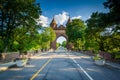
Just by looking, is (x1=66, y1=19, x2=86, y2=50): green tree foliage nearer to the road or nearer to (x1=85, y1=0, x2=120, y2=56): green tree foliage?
(x1=85, y1=0, x2=120, y2=56): green tree foliage

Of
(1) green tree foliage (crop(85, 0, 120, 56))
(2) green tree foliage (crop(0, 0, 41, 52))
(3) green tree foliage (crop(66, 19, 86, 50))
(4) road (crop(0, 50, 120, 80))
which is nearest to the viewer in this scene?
(4) road (crop(0, 50, 120, 80))

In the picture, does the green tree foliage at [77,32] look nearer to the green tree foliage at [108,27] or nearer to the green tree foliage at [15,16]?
the green tree foliage at [108,27]

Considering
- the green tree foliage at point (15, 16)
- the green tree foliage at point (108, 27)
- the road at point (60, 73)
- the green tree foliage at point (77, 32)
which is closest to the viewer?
the road at point (60, 73)

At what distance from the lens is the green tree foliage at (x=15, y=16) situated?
33.3 meters

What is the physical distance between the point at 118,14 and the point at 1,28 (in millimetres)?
18839

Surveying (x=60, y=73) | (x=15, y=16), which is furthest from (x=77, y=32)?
(x=60, y=73)

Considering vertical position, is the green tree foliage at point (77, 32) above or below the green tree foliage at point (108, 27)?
above

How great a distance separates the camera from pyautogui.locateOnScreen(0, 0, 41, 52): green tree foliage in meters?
33.3

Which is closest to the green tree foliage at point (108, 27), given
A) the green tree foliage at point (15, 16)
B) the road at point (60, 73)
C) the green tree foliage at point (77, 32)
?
the road at point (60, 73)

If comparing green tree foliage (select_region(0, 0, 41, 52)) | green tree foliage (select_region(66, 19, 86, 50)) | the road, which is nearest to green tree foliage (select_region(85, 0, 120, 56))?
the road

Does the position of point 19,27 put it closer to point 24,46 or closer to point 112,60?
point 24,46

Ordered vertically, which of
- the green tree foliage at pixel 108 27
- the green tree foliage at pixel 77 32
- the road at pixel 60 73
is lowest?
the road at pixel 60 73

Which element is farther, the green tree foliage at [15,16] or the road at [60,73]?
the green tree foliage at [15,16]

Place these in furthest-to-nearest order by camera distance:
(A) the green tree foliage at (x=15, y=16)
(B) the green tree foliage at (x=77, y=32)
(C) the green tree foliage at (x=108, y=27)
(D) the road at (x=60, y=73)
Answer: (B) the green tree foliage at (x=77, y=32) → (A) the green tree foliage at (x=15, y=16) → (C) the green tree foliage at (x=108, y=27) → (D) the road at (x=60, y=73)
